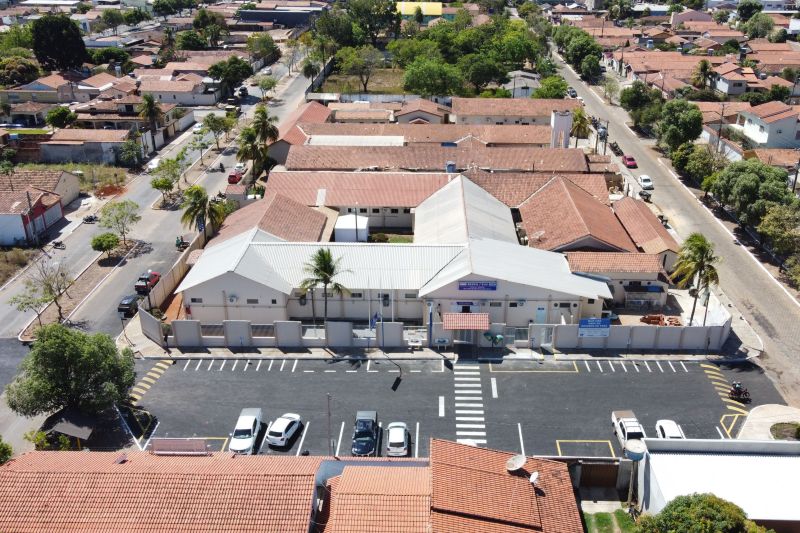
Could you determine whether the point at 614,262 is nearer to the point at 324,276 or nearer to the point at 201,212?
the point at 324,276

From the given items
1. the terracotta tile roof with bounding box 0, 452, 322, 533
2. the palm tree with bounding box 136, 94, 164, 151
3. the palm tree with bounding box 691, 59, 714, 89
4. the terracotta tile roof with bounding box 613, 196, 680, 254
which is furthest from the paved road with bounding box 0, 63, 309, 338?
the palm tree with bounding box 691, 59, 714, 89

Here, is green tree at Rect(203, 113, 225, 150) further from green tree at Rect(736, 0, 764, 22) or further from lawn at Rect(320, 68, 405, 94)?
green tree at Rect(736, 0, 764, 22)

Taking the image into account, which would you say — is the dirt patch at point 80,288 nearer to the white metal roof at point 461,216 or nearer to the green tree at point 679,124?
the white metal roof at point 461,216

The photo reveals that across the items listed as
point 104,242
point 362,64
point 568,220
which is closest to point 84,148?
point 104,242

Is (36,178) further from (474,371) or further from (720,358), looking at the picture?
(720,358)

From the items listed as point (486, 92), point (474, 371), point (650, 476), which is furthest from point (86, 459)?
point (486, 92)
